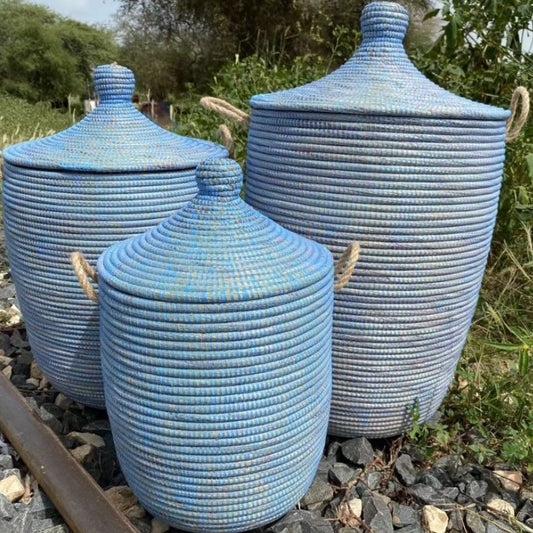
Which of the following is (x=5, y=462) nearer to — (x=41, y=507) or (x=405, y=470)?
(x=41, y=507)

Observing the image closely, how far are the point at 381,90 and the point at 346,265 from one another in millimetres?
493

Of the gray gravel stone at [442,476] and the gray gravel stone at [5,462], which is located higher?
the gray gravel stone at [442,476]

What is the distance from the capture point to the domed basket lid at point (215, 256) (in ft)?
4.36

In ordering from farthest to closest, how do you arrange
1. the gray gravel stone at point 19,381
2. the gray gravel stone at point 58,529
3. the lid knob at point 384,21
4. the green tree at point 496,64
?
the green tree at point 496,64 < the gray gravel stone at point 19,381 < the lid knob at point 384,21 < the gray gravel stone at point 58,529

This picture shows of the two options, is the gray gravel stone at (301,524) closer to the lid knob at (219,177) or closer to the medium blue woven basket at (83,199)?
the medium blue woven basket at (83,199)

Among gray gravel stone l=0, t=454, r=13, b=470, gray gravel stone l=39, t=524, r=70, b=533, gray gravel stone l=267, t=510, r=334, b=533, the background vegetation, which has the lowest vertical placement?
gray gravel stone l=0, t=454, r=13, b=470

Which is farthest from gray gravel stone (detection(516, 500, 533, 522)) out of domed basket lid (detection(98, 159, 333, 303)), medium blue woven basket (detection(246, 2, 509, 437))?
domed basket lid (detection(98, 159, 333, 303))

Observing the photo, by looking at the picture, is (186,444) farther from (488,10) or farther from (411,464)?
(488,10)

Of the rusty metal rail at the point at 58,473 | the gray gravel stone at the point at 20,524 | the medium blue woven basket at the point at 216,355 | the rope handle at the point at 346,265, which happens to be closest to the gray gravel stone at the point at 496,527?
the medium blue woven basket at the point at 216,355

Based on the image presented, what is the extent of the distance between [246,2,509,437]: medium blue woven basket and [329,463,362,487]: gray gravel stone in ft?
0.58

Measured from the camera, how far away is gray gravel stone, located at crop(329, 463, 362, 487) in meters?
1.88

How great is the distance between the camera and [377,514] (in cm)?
173

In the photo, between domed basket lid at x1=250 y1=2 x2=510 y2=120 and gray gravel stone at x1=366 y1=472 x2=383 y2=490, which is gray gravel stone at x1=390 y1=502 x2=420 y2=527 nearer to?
gray gravel stone at x1=366 y1=472 x2=383 y2=490

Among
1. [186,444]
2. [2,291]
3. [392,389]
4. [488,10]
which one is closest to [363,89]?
[392,389]
